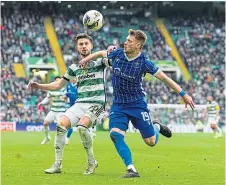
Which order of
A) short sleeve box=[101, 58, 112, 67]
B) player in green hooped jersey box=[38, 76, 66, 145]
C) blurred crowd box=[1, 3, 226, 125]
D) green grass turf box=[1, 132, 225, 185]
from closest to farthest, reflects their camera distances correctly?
green grass turf box=[1, 132, 225, 185]
short sleeve box=[101, 58, 112, 67]
player in green hooped jersey box=[38, 76, 66, 145]
blurred crowd box=[1, 3, 226, 125]

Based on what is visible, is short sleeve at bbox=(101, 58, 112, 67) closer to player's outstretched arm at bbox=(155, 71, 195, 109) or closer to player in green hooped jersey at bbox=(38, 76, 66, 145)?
player's outstretched arm at bbox=(155, 71, 195, 109)

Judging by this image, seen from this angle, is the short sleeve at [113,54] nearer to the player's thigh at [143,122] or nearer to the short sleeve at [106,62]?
the short sleeve at [106,62]

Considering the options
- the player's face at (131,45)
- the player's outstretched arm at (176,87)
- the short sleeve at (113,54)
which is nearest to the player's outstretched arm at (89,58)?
the short sleeve at (113,54)

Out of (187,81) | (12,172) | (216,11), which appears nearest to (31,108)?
(187,81)

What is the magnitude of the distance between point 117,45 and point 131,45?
44.8 metres

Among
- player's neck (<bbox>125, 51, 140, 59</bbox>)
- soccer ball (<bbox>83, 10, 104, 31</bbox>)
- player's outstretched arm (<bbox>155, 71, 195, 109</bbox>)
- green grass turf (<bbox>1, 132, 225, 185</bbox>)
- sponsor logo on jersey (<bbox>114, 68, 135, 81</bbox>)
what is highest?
soccer ball (<bbox>83, 10, 104, 31</bbox>)

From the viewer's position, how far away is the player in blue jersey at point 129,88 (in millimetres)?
10805

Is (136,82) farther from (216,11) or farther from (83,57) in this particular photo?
(216,11)

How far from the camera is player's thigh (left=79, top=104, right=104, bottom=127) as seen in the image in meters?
11.2

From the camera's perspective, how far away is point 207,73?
52.7m

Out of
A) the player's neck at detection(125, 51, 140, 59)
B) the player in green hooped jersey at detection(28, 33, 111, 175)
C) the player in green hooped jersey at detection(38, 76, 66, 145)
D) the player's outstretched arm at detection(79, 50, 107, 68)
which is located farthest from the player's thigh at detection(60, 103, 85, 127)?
the player in green hooped jersey at detection(38, 76, 66, 145)

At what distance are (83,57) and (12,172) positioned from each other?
2.57 metres

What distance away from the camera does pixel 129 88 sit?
36.3 feet

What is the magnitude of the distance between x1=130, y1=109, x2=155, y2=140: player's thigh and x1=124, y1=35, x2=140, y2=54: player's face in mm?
1129
